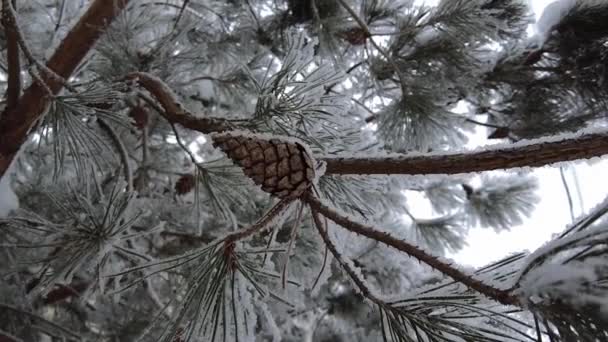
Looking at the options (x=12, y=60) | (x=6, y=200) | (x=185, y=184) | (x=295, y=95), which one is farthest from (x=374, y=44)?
(x=6, y=200)

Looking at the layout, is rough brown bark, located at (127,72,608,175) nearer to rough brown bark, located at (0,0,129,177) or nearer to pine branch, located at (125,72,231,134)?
pine branch, located at (125,72,231,134)

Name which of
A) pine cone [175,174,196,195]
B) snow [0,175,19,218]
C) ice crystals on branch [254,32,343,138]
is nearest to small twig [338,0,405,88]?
ice crystals on branch [254,32,343,138]

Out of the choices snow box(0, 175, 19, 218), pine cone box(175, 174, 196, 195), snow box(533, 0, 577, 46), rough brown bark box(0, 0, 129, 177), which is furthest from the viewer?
pine cone box(175, 174, 196, 195)

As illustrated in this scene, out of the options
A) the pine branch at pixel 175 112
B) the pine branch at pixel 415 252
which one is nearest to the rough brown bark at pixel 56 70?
the pine branch at pixel 175 112

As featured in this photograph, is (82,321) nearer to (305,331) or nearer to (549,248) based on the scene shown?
(305,331)

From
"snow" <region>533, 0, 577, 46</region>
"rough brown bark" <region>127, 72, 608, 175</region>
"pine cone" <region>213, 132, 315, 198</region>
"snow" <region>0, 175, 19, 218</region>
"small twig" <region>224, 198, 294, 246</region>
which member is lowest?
"snow" <region>0, 175, 19, 218</region>

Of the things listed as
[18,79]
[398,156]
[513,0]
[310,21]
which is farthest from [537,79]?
[18,79]
